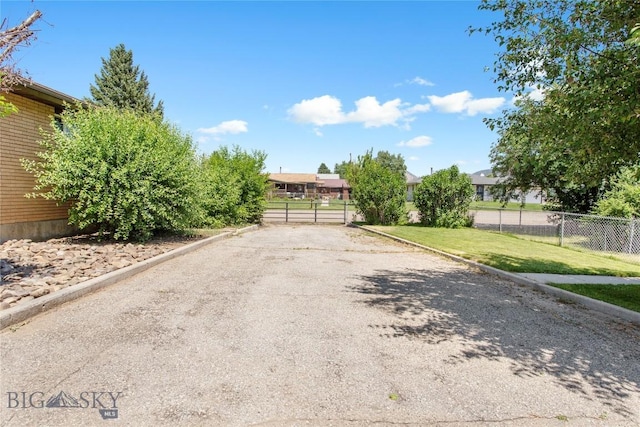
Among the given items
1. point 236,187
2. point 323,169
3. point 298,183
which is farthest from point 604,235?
point 323,169

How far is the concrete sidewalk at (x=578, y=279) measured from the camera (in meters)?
7.45

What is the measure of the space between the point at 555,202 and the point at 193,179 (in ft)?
62.8

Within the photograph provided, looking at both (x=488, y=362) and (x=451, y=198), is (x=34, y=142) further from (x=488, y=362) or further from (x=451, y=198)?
(x=451, y=198)

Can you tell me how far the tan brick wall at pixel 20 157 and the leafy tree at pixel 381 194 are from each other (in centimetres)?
1410

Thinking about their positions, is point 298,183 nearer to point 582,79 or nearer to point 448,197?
point 448,197

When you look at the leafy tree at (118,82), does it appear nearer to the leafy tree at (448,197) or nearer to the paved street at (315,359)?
the leafy tree at (448,197)

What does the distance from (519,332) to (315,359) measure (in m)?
2.78

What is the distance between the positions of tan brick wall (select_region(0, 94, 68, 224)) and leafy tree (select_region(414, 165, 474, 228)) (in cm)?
1614

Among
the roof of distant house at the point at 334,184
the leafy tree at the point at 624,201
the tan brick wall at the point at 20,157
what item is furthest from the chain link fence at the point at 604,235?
the roof of distant house at the point at 334,184

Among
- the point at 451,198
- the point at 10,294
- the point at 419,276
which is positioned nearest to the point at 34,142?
the point at 10,294

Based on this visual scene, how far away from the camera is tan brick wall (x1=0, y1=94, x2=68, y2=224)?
871cm

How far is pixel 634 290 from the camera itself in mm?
6926

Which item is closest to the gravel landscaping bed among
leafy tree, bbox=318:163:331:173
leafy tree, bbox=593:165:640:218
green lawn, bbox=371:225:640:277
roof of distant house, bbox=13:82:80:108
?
roof of distant house, bbox=13:82:80:108

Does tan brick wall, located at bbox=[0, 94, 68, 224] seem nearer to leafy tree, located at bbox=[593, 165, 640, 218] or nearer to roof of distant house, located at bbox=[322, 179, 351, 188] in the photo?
leafy tree, located at bbox=[593, 165, 640, 218]
